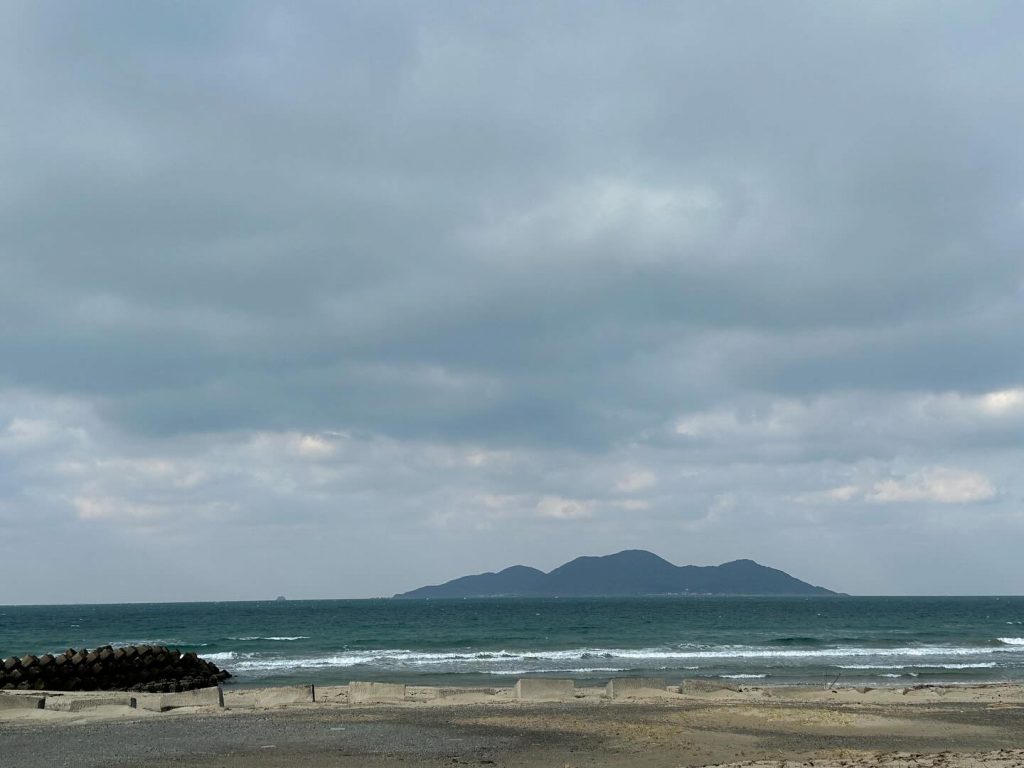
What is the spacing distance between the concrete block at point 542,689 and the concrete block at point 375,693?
2.73 metres

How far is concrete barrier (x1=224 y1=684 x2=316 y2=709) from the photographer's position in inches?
815

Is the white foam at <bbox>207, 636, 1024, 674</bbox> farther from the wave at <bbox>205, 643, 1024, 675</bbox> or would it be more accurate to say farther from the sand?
the sand

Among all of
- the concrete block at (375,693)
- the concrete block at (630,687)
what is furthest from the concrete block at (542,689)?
the concrete block at (375,693)

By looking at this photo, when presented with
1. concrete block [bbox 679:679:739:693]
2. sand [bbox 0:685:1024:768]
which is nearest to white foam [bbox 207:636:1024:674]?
concrete block [bbox 679:679:739:693]

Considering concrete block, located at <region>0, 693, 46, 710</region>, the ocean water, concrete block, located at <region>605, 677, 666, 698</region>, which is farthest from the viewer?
the ocean water

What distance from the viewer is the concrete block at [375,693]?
21438 millimetres

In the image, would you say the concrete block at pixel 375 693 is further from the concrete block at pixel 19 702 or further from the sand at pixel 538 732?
the concrete block at pixel 19 702

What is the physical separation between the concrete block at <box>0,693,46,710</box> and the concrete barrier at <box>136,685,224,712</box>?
185 centimetres

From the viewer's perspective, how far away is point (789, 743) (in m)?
14.9

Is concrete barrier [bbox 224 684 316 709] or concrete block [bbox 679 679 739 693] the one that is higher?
concrete barrier [bbox 224 684 316 709]

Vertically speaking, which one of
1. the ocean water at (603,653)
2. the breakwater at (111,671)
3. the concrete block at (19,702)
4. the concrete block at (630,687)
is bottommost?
the ocean water at (603,653)

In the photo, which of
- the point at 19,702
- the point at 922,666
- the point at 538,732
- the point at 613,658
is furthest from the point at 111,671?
the point at 922,666

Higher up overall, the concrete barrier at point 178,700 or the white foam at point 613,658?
the concrete barrier at point 178,700

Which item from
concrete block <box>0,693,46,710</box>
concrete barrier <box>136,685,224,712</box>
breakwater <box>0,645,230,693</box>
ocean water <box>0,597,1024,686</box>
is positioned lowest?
ocean water <box>0,597,1024,686</box>
